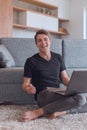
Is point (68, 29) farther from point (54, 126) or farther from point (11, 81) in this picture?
point (54, 126)

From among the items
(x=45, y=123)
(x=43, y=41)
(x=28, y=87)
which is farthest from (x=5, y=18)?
(x=45, y=123)

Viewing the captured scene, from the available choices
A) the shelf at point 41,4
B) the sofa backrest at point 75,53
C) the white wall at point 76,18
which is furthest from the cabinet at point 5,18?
the white wall at point 76,18

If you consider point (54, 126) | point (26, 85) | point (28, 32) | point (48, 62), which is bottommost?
point (54, 126)

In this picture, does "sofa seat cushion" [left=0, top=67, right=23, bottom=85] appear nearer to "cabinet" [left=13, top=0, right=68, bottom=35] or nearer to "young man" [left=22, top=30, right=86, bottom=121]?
"young man" [left=22, top=30, right=86, bottom=121]

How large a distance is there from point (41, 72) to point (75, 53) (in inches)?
65.9

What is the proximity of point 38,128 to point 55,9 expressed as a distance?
203 inches

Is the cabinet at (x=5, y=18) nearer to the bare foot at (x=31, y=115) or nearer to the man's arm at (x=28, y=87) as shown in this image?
the man's arm at (x=28, y=87)

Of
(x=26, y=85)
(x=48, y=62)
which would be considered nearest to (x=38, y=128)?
(x=26, y=85)

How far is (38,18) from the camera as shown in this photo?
5883 mm

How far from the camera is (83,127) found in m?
1.82

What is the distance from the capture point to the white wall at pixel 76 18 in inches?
262

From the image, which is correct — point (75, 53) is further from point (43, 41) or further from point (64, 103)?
point (64, 103)

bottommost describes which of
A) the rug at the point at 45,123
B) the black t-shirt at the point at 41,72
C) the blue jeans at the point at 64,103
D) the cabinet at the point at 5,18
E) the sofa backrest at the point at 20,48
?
the rug at the point at 45,123

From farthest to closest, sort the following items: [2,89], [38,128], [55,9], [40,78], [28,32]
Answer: [55,9], [28,32], [2,89], [40,78], [38,128]
